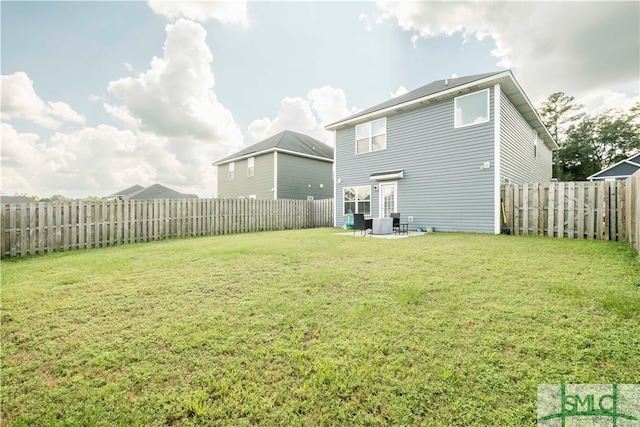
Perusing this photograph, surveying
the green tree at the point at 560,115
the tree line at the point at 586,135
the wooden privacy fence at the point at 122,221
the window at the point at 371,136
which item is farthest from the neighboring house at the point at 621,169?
the wooden privacy fence at the point at 122,221

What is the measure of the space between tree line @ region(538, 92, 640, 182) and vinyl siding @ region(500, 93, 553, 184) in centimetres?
2149

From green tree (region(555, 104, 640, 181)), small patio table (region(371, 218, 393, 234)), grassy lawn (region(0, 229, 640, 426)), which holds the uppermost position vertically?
green tree (region(555, 104, 640, 181))

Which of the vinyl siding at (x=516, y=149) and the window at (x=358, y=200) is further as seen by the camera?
the window at (x=358, y=200)

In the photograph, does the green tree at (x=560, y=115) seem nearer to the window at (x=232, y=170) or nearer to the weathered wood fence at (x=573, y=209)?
the weathered wood fence at (x=573, y=209)

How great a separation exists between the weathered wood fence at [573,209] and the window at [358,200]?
19.6ft

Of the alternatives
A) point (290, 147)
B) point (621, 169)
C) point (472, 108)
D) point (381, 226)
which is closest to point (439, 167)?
point (472, 108)

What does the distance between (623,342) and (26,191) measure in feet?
128

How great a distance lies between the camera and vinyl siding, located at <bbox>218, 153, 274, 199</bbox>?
19.8m

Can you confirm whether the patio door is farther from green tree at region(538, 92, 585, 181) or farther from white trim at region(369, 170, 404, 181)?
green tree at region(538, 92, 585, 181)

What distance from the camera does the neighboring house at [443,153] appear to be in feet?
31.5

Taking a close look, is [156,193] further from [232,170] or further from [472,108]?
[472,108]

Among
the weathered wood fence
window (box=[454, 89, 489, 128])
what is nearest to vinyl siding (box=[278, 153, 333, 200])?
window (box=[454, 89, 489, 128])

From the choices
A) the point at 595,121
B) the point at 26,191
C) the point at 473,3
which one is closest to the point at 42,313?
the point at 473,3

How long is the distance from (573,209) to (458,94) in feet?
18.9
